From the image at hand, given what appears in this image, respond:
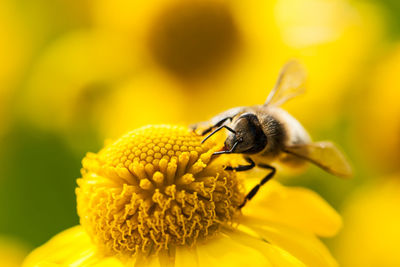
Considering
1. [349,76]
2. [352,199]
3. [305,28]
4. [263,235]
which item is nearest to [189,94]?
[305,28]

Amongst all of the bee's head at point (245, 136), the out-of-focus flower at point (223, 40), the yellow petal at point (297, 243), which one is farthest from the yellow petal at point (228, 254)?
the out-of-focus flower at point (223, 40)

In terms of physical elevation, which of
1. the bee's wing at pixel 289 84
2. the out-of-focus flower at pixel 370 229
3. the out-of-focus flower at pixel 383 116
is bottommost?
the out-of-focus flower at pixel 370 229

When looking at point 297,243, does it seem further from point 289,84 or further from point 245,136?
point 289,84

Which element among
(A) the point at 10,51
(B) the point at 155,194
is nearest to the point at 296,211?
(B) the point at 155,194

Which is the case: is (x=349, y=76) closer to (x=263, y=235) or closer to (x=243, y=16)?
(x=243, y=16)

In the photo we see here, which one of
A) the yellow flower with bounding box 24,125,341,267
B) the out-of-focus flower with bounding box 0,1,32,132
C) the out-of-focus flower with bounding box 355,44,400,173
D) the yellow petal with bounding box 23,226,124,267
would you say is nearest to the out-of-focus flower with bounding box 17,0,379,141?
the out-of-focus flower with bounding box 0,1,32,132

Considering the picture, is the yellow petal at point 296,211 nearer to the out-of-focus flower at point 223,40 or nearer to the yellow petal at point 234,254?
the yellow petal at point 234,254
